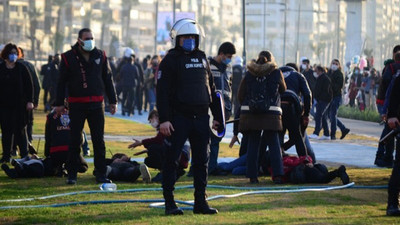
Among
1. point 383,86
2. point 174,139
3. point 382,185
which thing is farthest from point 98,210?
point 383,86

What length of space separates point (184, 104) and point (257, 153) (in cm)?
360

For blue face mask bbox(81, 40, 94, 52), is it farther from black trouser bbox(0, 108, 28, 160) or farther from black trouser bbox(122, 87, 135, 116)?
black trouser bbox(122, 87, 135, 116)

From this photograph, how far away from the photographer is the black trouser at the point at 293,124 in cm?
1427

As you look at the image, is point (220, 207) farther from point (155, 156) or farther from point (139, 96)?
point (139, 96)

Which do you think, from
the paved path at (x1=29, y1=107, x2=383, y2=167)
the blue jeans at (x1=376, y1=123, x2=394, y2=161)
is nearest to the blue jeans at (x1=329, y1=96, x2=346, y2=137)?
the paved path at (x1=29, y1=107, x2=383, y2=167)

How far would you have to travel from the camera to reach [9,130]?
628 inches

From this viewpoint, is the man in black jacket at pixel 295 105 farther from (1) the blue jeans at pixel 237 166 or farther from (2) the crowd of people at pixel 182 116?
(1) the blue jeans at pixel 237 166

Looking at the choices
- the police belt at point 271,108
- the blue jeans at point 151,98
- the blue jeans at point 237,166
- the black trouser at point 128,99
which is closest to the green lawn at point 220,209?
the police belt at point 271,108

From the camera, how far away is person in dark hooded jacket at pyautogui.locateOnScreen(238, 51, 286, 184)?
43.1ft

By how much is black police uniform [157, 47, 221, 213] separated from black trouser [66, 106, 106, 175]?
292cm

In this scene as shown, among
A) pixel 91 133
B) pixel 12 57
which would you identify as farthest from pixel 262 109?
pixel 12 57

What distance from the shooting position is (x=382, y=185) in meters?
13.0

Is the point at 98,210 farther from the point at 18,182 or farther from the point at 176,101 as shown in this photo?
the point at 18,182

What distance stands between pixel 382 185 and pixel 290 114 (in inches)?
72.6
